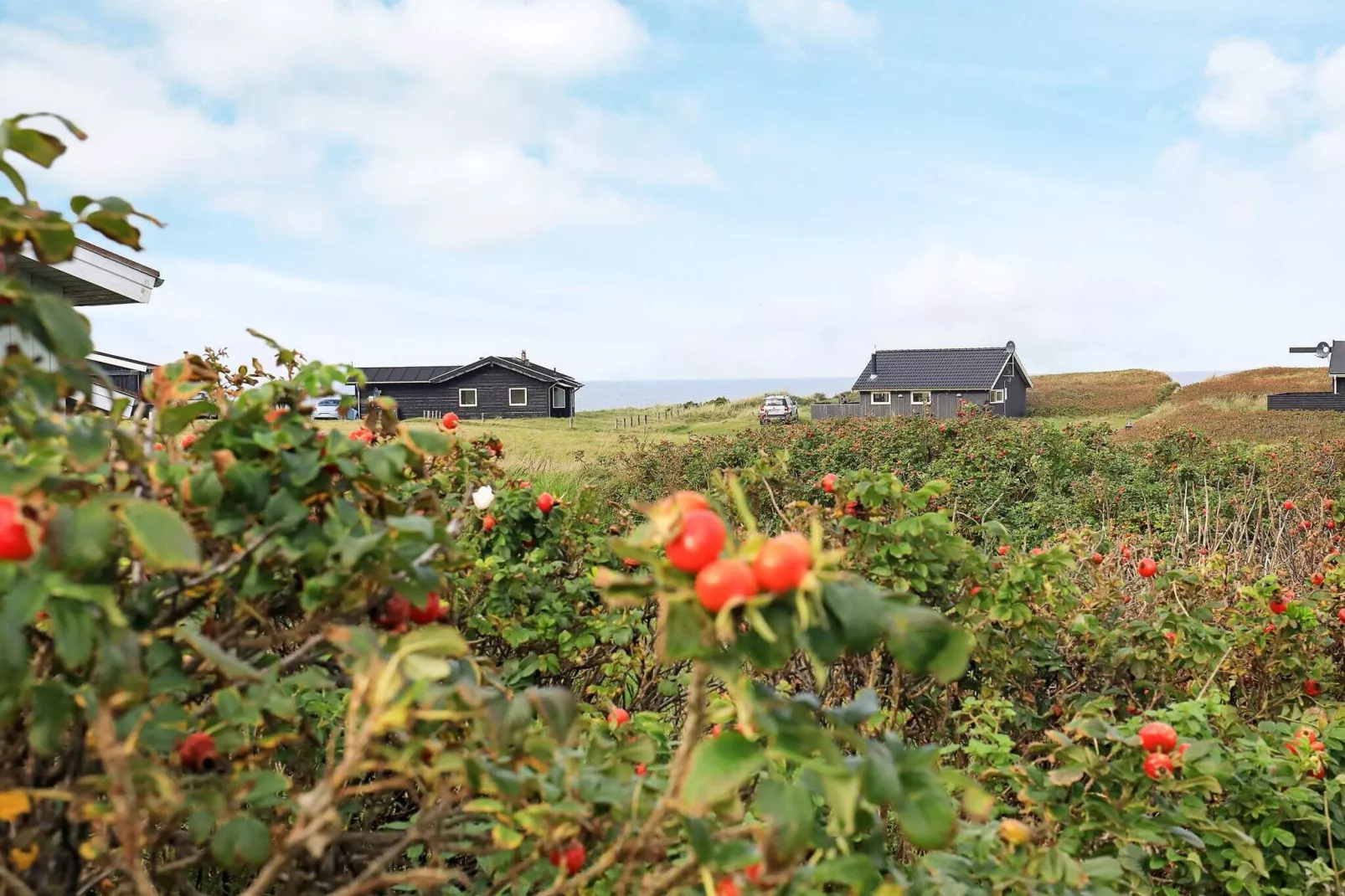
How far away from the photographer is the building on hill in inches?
1606

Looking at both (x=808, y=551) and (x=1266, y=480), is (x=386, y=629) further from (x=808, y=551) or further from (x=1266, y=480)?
(x=1266, y=480)

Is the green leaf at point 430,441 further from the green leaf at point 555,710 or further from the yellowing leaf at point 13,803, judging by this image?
the yellowing leaf at point 13,803

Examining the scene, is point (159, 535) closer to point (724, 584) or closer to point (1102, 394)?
point (724, 584)

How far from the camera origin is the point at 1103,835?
203cm

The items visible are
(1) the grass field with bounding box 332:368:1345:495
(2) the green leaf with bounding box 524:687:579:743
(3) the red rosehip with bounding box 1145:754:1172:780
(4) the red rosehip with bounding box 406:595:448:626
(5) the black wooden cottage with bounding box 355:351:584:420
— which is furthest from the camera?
(5) the black wooden cottage with bounding box 355:351:584:420

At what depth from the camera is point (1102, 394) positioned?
44.7 meters

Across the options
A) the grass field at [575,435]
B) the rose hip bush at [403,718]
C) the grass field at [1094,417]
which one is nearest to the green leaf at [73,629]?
the rose hip bush at [403,718]

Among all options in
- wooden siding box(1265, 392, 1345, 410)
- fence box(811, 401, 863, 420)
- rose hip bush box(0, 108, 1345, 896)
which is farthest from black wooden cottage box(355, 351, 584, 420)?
rose hip bush box(0, 108, 1345, 896)

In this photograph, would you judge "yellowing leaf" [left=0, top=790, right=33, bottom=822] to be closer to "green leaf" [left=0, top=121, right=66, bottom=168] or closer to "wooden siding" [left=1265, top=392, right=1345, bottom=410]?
"green leaf" [left=0, top=121, right=66, bottom=168]

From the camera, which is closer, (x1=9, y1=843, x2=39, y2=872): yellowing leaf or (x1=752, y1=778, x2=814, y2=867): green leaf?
(x1=752, y1=778, x2=814, y2=867): green leaf

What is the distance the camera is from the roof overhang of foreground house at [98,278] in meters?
7.77

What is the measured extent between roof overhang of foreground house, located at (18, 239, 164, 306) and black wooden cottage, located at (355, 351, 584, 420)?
3101 cm

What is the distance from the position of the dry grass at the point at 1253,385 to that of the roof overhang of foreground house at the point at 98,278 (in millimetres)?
36805

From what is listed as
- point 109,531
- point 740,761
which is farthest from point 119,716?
point 740,761
